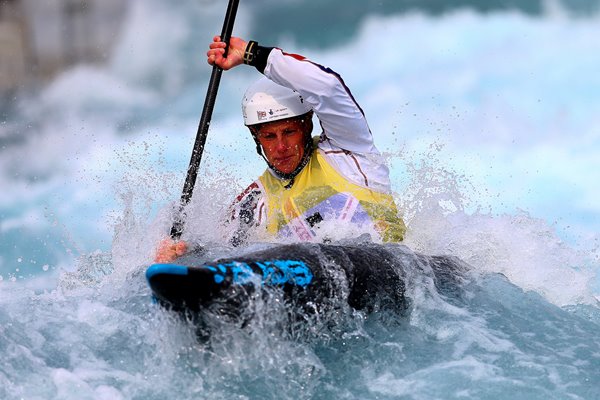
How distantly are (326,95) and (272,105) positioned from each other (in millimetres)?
388

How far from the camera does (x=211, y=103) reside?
207 inches

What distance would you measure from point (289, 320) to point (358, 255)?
0.65 m

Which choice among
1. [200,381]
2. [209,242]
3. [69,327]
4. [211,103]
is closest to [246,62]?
[211,103]

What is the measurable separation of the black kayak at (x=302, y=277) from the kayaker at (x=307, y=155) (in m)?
0.51

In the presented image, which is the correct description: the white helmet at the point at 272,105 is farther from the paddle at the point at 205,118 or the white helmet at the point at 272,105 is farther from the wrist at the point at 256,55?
the paddle at the point at 205,118

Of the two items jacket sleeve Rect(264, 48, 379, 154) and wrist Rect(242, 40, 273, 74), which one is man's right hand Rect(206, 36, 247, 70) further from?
jacket sleeve Rect(264, 48, 379, 154)

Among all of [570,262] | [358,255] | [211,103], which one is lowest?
[570,262]

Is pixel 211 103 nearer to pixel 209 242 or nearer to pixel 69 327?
pixel 209 242

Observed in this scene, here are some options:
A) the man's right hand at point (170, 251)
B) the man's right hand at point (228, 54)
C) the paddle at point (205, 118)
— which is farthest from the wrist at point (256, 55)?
the man's right hand at point (170, 251)

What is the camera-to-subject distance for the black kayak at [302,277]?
2.94 meters

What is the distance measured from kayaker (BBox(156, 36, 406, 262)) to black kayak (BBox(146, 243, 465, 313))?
1.67 feet

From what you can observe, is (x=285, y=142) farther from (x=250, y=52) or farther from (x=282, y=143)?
(x=250, y=52)

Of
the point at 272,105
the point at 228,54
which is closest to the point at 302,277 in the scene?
the point at 272,105

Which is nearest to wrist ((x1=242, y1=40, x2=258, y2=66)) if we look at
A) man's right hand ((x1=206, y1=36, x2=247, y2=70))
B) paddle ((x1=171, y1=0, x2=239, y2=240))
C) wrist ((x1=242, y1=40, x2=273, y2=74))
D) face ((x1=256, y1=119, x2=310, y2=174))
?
wrist ((x1=242, y1=40, x2=273, y2=74))
